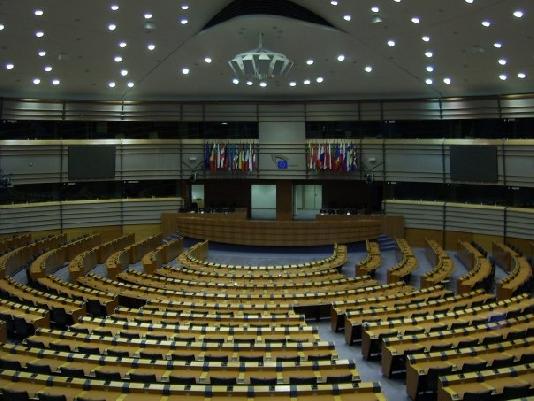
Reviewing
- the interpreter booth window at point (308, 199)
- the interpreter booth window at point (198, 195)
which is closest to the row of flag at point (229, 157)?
the interpreter booth window at point (198, 195)

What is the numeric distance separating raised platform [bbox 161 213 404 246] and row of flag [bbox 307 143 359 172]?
2.75m

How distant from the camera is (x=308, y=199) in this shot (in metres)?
32.3

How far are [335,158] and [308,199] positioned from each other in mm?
4557

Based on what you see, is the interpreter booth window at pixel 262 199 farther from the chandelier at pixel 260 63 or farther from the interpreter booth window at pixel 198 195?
the chandelier at pixel 260 63

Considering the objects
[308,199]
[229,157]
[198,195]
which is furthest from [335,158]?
[198,195]

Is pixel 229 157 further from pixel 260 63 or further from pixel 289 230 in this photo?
pixel 260 63

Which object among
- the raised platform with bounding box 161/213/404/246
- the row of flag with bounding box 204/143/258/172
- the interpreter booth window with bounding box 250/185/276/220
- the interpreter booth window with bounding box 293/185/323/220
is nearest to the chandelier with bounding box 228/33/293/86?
the row of flag with bounding box 204/143/258/172

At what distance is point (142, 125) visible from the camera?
2925 centimetres

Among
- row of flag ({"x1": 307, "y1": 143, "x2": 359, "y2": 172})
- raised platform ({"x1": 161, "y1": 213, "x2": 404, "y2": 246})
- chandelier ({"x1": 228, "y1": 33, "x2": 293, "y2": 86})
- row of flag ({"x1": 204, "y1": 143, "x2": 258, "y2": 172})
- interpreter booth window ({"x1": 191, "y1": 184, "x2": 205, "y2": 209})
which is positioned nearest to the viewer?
chandelier ({"x1": 228, "y1": 33, "x2": 293, "y2": 86})

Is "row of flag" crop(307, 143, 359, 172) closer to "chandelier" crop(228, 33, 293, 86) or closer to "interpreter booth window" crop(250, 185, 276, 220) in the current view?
"interpreter booth window" crop(250, 185, 276, 220)

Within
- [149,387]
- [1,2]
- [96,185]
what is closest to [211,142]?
[96,185]

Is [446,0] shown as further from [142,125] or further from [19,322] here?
[142,125]

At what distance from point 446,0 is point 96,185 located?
64.4 feet

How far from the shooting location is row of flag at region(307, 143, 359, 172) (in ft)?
92.9
